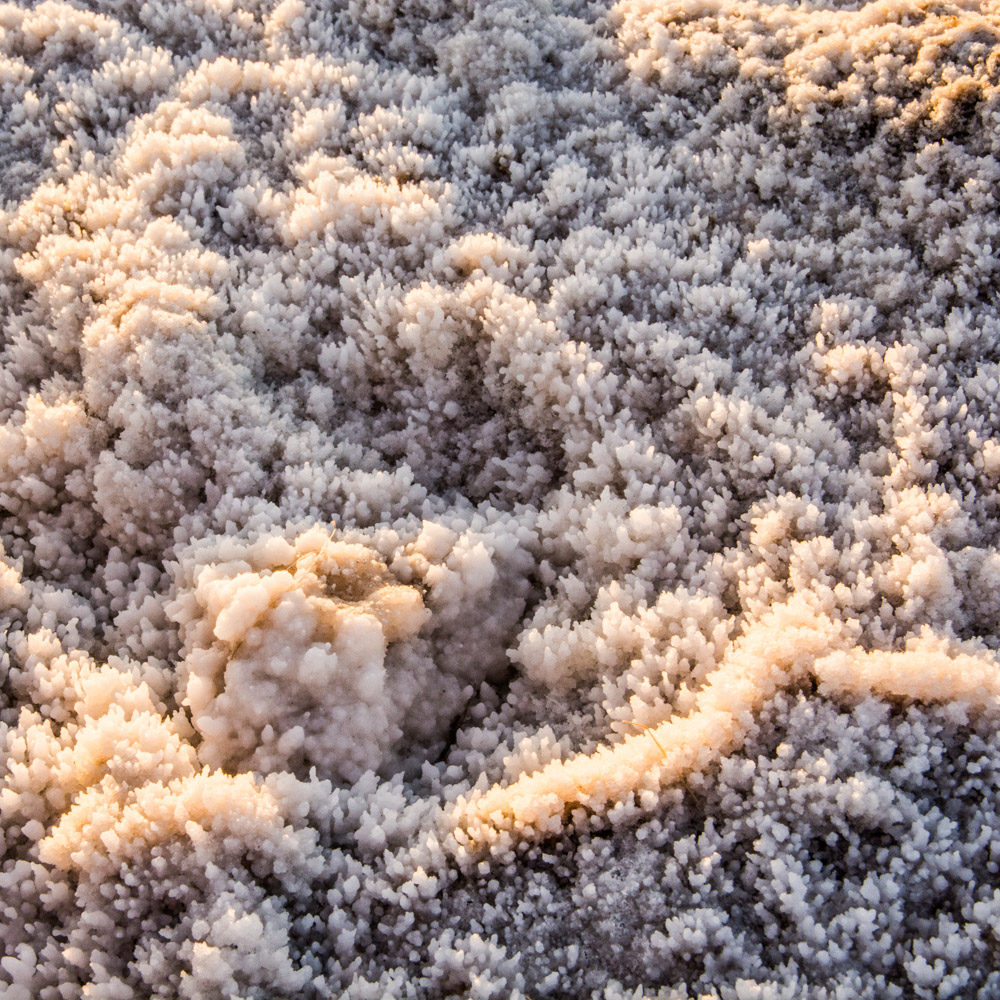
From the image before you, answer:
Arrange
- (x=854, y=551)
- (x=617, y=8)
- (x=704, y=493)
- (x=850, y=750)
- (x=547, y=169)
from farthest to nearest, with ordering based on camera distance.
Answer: (x=617, y=8) → (x=547, y=169) → (x=704, y=493) → (x=854, y=551) → (x=850, y=750)

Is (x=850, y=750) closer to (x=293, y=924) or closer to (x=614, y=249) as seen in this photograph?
(x=293, y=924)

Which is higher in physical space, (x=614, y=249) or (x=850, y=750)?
(x=614, y=249)

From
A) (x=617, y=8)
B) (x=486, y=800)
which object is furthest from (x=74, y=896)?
(x=617, y=8)

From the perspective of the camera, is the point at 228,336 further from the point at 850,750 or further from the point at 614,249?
the point at 850,750

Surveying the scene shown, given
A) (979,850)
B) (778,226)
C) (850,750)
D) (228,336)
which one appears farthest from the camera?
(778,226)

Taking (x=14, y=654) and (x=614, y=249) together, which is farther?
(x=614, y=249)

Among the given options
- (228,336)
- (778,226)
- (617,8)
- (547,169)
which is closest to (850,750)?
(778,226)

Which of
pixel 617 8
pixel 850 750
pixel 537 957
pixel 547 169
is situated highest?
pixel 617 8
